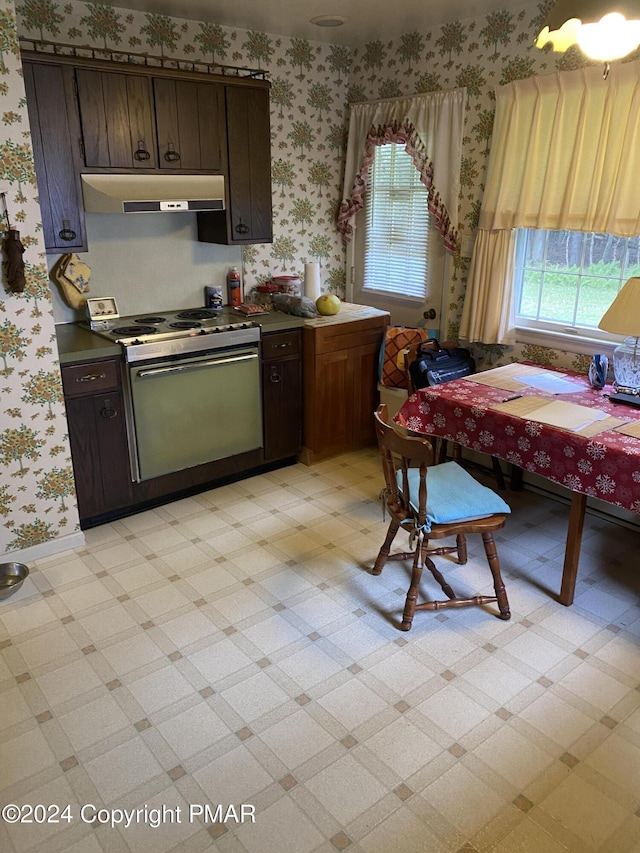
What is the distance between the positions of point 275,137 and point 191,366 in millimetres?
1793

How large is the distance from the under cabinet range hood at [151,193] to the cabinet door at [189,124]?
0.08m

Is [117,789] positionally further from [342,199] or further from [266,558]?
[342,199]

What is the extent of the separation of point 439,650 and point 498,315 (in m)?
2.07

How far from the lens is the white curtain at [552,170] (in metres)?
3.16

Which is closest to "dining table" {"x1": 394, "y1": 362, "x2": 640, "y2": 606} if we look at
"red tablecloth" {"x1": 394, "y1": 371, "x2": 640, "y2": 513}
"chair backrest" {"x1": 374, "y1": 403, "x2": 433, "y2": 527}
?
"red tablecloth" {"x1": 394, "y1": 371, "x2": 640, "y2": 513}

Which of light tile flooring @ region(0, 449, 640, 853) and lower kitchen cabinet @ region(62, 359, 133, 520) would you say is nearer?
light tile flooring @ region(0, 449, 640, 853)

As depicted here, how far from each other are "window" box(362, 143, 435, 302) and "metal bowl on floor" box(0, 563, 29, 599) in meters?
2.96

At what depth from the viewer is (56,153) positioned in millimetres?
3189

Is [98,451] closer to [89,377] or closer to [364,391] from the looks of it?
[89,377]

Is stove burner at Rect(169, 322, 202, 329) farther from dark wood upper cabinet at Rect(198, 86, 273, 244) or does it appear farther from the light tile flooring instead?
the light tile flooring

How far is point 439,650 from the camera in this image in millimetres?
2600

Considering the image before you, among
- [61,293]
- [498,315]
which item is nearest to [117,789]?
[61,293]

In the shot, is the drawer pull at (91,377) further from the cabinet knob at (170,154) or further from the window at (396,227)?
the window at (396,227)

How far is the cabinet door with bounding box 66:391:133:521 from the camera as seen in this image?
3.31 meters
